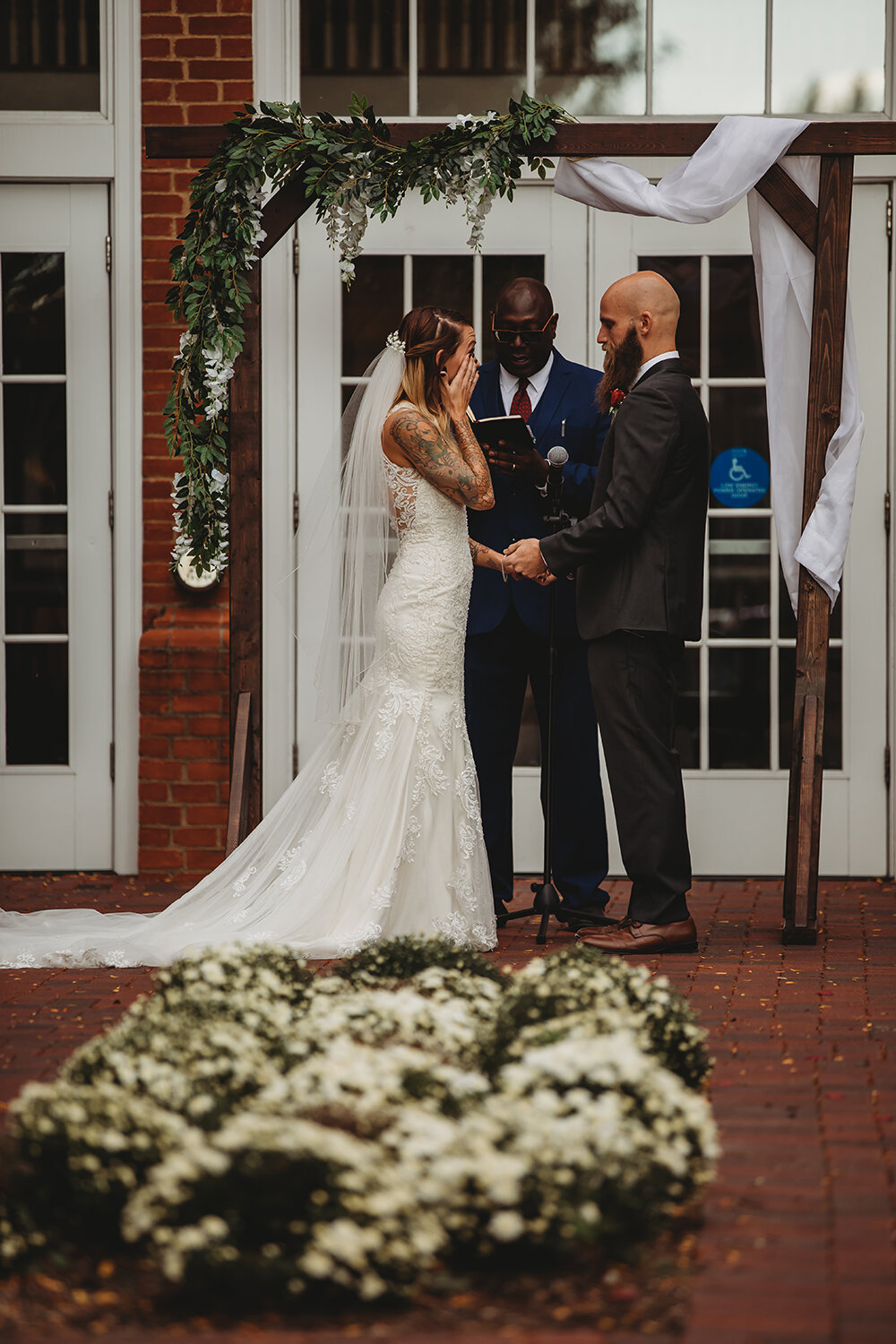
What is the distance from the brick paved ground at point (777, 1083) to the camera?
7.78 ft

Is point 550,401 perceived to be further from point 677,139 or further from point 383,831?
point 383,831

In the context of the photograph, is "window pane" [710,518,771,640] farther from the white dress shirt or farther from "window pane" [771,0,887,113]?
"window pane" [771,0,887,113]

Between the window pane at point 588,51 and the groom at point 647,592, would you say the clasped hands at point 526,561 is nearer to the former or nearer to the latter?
the groom at point 647,592

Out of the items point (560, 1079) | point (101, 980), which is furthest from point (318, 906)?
point (560, 1079)

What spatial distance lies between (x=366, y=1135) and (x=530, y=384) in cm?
367

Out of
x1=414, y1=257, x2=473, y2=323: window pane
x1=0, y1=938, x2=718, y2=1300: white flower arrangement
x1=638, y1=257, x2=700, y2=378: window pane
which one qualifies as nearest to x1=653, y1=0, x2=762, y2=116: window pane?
x1=638, y1=257, x2=700, y2=378: window pane

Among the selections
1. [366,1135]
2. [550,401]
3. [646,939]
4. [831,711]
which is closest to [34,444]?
[550,401]

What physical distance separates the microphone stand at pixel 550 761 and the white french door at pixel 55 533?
224cm

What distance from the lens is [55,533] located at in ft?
22.2

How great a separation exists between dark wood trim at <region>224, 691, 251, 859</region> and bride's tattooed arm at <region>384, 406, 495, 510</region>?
1.11m

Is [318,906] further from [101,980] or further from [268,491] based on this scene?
[268,491]

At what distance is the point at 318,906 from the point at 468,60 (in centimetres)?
383

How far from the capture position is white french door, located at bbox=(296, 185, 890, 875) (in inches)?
260

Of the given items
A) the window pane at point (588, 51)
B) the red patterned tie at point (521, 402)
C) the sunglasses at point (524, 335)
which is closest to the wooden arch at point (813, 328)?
the sunglasses at point (524, 335)
